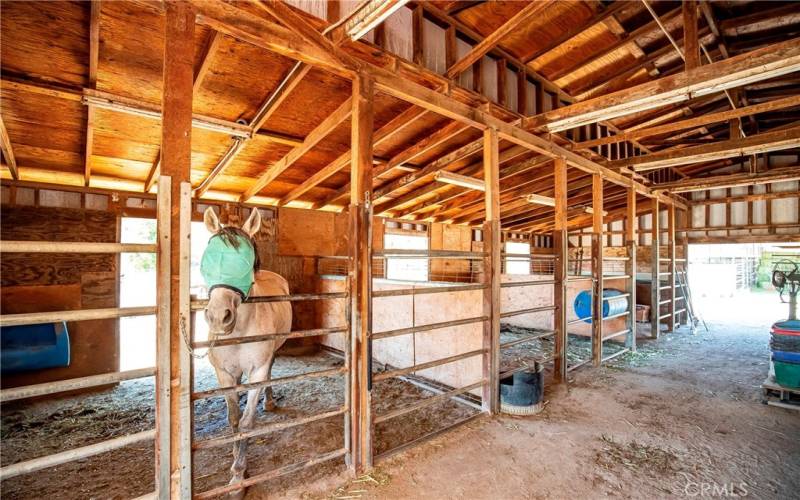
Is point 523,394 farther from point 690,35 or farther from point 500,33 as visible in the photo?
point 690,35

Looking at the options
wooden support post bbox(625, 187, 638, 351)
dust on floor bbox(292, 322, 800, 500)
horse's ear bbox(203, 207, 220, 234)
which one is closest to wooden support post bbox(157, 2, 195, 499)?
horse's ear bbox(203, 207, 220, 234)

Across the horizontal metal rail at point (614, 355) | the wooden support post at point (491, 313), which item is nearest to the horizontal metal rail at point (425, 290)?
the wooden support post at point (491, 313)

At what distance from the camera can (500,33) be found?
2.59 metres

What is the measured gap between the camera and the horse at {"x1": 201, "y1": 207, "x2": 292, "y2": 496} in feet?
5.84

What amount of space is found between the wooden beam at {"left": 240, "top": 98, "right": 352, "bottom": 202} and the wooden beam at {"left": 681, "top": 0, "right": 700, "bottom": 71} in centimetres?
295

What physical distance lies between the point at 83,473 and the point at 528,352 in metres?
5.38

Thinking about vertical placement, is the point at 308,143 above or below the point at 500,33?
below

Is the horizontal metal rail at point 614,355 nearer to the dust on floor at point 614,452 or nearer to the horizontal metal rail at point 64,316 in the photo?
the dust on floor at point 614,452

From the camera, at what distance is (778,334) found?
333 centimetres

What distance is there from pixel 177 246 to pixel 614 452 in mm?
3372

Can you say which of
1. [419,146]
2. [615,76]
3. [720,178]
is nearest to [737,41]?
[615,76]

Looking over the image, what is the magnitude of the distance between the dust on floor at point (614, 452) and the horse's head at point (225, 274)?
126 centimetres

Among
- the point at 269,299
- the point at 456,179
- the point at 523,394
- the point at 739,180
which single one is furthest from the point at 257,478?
the point at 739,180

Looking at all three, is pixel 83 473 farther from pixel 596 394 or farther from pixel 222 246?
pixel 596 394
